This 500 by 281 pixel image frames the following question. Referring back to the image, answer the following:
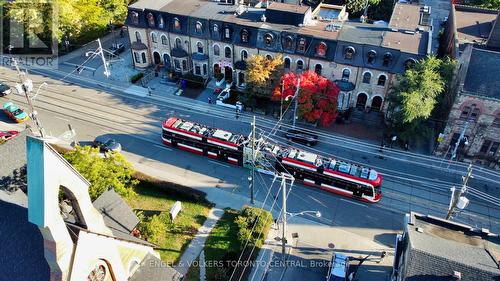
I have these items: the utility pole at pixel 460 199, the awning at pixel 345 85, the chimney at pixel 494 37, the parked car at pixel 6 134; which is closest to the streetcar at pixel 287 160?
the utility pole at pixel 460 199

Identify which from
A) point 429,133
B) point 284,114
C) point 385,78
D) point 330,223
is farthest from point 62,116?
point 429,133

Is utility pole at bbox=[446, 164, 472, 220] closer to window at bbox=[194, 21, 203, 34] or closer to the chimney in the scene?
the chimney

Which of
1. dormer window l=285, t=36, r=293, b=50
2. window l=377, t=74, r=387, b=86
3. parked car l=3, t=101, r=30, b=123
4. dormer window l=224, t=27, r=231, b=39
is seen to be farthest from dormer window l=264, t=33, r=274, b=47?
parked car l=3, t=101, r=30, b=123

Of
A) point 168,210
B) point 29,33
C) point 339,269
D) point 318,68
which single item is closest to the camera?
point 339,269

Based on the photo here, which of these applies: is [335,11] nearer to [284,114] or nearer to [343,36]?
[343,36]

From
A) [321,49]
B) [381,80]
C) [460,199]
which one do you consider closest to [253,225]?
[460,199]

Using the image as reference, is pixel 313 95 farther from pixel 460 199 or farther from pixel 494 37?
pixel 494 37
